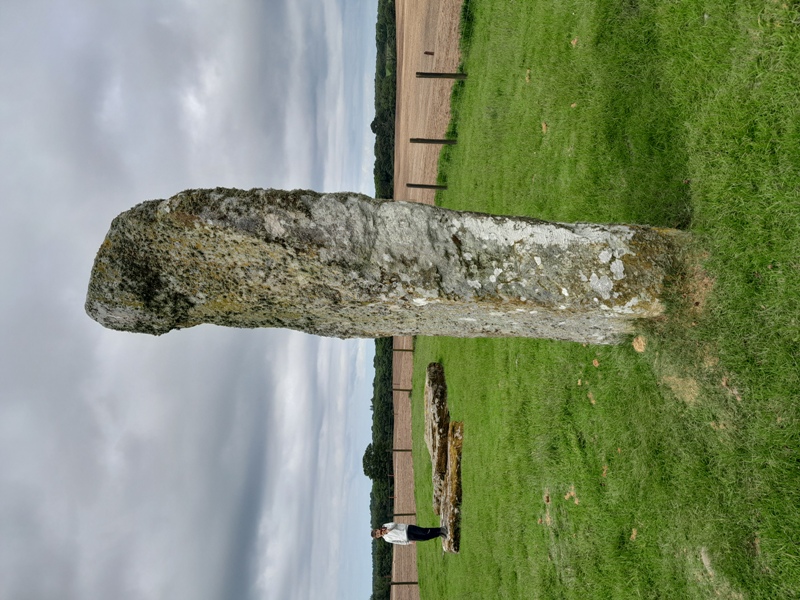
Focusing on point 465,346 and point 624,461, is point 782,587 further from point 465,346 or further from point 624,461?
point 465,346

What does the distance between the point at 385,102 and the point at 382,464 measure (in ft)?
91.9

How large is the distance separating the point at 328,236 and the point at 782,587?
4876 millimetres

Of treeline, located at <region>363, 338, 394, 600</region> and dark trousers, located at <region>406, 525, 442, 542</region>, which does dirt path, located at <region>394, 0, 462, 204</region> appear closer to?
dark trousers, located at <region>406, 525, 442, 542</region>

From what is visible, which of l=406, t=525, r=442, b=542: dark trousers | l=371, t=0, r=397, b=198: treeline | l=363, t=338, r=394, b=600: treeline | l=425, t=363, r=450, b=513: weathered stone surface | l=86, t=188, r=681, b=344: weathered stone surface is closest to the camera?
l=86, t=188, r=681, b=344: weathered stone surface

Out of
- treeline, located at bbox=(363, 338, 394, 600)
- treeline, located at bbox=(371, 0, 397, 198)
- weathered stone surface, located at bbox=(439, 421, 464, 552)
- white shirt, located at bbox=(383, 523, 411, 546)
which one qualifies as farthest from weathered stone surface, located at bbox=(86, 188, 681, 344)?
treeline, located at bbox=(371, 0, 397, 198)

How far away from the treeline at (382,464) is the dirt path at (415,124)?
481 centimetres

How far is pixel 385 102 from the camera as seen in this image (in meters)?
45.4

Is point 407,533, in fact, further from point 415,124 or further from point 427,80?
point 415,124

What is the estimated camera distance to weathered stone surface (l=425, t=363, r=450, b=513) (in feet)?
53.6

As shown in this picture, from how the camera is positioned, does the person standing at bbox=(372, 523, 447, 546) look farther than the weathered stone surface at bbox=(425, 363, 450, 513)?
No

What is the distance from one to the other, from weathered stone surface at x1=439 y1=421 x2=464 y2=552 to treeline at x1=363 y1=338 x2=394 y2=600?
22.1 metres

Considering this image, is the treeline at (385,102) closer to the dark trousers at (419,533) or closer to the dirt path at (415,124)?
the dirt path at (415,124)

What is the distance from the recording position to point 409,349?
2866cm

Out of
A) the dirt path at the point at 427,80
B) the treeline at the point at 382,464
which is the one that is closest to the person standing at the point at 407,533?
the dirt path at the point at 427,80
